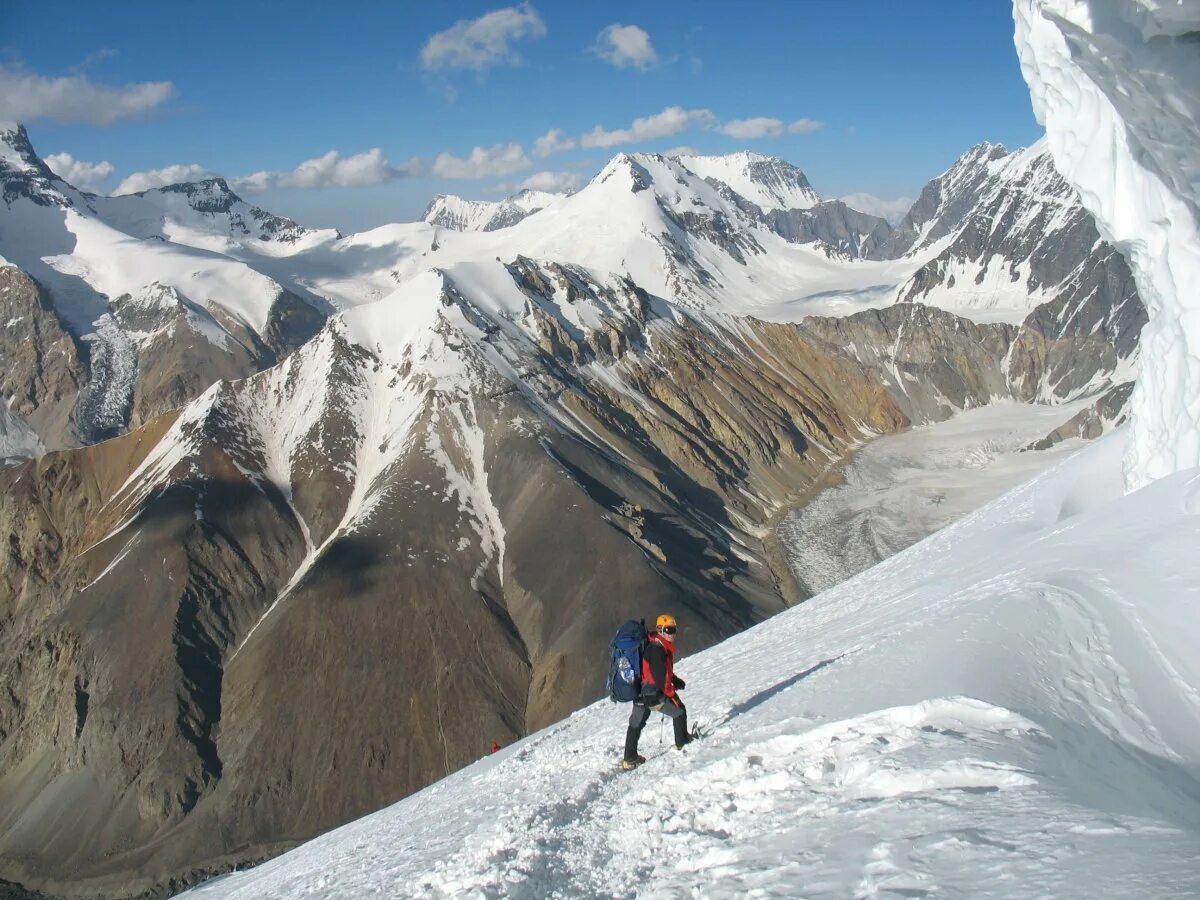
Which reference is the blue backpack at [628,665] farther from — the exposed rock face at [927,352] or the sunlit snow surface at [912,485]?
the exposed rock face at [927,352]

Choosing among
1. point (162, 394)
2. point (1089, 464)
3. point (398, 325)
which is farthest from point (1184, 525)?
point (162, 394)

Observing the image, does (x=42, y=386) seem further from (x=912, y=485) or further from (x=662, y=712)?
(x=662, y=712)

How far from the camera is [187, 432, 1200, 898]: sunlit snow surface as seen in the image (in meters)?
7.43

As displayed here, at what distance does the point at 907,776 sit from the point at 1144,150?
1473 centimetres

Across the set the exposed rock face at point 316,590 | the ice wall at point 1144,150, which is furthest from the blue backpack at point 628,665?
the exposed rock face at point 316,590

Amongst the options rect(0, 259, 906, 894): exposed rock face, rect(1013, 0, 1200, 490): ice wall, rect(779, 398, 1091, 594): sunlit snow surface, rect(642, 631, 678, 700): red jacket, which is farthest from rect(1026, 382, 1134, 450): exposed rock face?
rect(642, 631, 678, 700): red jacket

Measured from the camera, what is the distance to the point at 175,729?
55.6 meters

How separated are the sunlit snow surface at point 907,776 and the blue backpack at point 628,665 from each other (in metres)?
0.99

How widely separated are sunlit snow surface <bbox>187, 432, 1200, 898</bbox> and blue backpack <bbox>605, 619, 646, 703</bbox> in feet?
3.24

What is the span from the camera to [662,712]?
38.3ft

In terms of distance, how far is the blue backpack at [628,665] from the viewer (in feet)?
38.3

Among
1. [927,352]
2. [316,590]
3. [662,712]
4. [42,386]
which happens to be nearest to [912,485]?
[927,352]

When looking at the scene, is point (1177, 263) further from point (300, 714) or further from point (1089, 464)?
point (300, 714)

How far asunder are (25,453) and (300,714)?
157m
